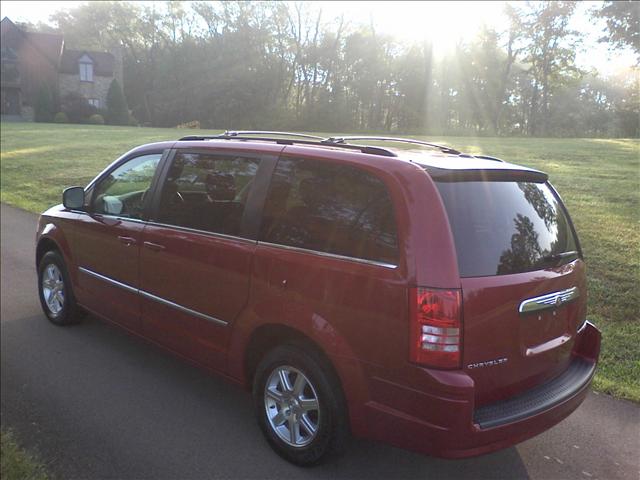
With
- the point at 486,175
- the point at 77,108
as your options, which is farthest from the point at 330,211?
the point at 77,108

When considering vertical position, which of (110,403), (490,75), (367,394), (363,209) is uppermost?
(490,75)

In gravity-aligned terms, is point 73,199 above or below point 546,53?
below

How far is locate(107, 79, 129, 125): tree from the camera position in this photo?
5162cm

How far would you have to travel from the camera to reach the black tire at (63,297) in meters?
4.99

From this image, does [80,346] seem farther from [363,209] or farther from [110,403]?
[363,209]

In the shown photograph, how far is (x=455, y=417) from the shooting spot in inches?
97.7

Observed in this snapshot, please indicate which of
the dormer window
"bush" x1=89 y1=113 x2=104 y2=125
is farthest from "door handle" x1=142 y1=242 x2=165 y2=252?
the dormer window

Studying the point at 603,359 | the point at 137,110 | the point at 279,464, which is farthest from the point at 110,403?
the point at 137,110

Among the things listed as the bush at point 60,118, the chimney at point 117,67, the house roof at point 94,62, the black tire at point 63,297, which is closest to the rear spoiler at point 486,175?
the black tire at point 63,297

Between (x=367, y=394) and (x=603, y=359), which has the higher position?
(x=367, y=394)

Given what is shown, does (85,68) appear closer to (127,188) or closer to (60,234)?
(60,234)

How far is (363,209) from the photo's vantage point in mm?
2820

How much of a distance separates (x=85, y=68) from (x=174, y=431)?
197 ft

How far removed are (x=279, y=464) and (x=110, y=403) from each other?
1.36 meters
